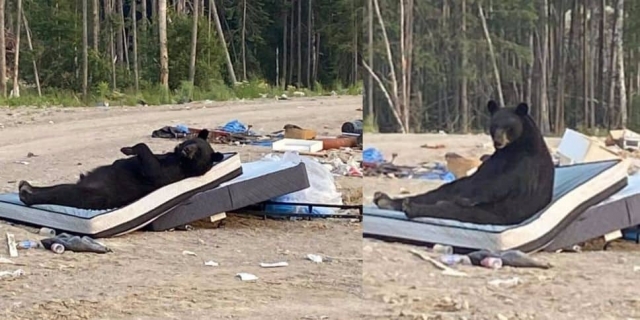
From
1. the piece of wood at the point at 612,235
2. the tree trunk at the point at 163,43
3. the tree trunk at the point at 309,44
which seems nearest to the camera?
the piece of wood at the point at 612,235

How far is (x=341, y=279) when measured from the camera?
10.2ft

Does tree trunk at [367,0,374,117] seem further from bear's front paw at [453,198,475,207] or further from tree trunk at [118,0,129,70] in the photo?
tree trunk at [118,0,129,70]

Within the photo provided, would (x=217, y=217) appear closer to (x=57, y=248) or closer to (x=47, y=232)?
(x=47, y=232)

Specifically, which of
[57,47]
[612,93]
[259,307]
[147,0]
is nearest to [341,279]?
[259,307]

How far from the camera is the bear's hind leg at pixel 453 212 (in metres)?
1.95

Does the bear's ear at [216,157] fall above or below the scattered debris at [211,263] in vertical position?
above

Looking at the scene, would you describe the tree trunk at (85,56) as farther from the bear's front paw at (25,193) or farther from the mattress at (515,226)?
the mattress at (515,226)

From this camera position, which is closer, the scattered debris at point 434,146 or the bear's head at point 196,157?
the scattered debris at point 434,146

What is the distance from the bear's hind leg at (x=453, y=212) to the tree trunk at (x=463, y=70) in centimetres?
16

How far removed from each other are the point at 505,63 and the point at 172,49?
866cm

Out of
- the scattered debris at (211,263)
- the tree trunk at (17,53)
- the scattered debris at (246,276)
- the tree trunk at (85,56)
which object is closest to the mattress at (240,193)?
the scattered debris at (211,263)

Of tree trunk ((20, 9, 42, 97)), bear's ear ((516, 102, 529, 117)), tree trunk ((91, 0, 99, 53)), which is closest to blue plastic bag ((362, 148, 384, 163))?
bear's ear ((516, 102, 529, 117))

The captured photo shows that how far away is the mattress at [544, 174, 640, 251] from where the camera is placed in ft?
6.76

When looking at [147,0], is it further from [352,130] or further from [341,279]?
[341,279]
